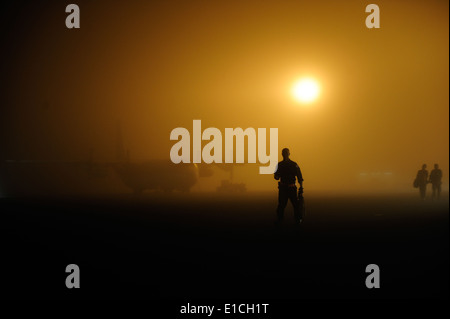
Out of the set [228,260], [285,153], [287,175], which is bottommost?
[228,260]

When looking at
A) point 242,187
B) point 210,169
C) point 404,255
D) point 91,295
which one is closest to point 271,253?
point 404,255

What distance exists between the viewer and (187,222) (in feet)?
59.0

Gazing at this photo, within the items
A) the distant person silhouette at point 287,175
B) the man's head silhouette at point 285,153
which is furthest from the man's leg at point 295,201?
the man's head silhouette at point 285,153

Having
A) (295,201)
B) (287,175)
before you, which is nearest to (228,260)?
(287,175)

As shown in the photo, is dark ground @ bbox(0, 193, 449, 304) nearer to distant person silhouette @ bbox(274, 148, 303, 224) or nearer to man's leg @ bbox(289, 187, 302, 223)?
man's leg @ bbox(289, 187, 302, 223)

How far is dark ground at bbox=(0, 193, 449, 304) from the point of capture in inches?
297

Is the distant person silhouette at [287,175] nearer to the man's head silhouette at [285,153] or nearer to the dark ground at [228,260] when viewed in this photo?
the man's head silhouette at [285,153]

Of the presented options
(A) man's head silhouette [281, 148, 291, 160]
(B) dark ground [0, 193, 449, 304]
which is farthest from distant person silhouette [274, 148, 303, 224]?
(B) dark ground [0, 193, 449, 304]

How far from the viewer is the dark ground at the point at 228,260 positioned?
753 centimetres

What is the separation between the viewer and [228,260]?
9.93m

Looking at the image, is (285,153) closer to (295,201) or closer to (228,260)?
(295,201)

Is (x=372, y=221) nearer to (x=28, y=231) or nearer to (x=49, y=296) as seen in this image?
(x=28, y=231)

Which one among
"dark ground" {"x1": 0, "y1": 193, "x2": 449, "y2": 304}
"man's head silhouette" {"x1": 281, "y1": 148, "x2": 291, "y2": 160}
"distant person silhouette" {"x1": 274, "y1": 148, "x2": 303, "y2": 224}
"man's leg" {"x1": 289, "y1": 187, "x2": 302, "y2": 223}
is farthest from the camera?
"man's leg" {"x1": 289, "y1": 187, "x2": 302, "y2": 223}
